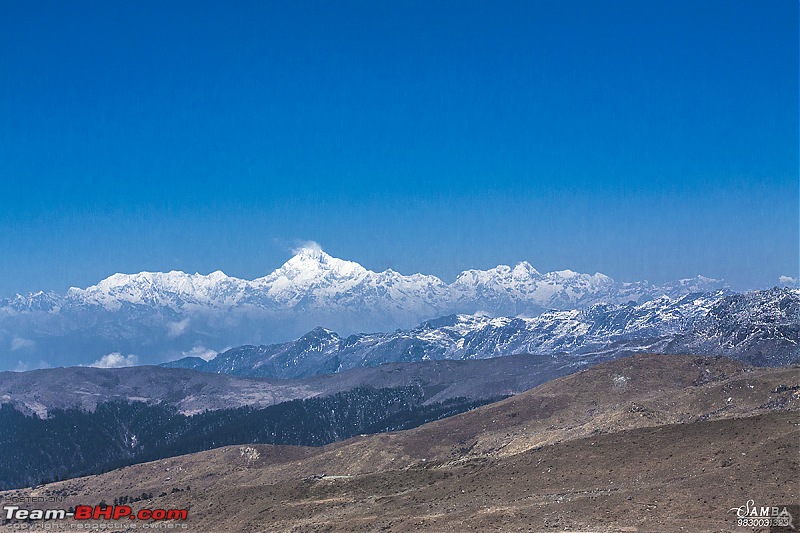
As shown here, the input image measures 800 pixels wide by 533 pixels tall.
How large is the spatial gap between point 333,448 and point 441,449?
3211 centimetres

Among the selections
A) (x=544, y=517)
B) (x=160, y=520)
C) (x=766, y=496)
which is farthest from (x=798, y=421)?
(x=160, y=520)

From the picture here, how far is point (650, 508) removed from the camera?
87.0 metres

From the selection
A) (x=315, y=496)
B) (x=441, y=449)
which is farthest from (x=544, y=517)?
(x=441, y=449)

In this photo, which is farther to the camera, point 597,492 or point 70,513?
point 70,513

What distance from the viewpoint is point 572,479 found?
364ft

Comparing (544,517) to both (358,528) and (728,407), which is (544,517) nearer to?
(358,528)

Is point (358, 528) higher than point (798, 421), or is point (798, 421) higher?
point (798, 421)

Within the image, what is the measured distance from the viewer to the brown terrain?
8781 centimetres

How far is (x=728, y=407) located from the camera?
150 meters

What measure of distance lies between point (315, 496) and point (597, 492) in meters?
52.0

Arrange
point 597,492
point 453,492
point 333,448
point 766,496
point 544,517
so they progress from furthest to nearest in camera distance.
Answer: point 333,448
point 453,492
point 597,492
point 544,517
point 766,496

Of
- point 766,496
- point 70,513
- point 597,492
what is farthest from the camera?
point 70,513

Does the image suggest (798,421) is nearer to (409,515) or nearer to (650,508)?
(650,508)

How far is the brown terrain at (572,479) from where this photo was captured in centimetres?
8781
